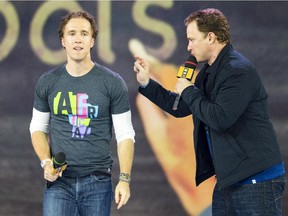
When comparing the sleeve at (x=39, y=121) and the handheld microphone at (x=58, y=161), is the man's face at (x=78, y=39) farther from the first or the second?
the handheld microphone at (x=58, y=161)

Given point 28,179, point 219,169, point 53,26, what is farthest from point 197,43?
point 28,179

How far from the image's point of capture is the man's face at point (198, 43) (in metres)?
2.80

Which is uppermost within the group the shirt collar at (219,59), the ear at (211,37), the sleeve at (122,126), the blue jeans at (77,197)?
the ear at (211,37)

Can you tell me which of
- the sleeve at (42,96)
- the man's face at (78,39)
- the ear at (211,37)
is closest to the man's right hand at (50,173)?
the sleeve at (42,96)

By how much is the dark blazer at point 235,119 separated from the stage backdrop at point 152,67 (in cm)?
139

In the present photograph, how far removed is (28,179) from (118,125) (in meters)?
1.58

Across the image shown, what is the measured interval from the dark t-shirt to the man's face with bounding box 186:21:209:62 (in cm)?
39

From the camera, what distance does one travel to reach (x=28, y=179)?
4184 mm

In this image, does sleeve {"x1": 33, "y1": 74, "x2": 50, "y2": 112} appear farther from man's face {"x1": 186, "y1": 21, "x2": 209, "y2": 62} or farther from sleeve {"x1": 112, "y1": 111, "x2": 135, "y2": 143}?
man's face {"x1": 186, "y1": 21, "x2": 209, "y2": 62}

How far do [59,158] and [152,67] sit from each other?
1653 mm

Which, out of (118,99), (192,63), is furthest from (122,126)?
(192,63)

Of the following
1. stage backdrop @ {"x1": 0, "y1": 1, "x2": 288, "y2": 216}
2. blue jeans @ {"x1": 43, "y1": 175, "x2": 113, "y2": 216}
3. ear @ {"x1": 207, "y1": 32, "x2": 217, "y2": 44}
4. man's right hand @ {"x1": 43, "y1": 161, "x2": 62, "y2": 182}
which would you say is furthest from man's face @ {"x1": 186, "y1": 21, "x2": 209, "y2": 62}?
stage backdrop @ {"x1": 0, "y1": 1, "x2": 288, "y2": 216}

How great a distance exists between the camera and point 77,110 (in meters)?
2.79

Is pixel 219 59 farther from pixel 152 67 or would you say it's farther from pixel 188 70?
pixel 152 67
